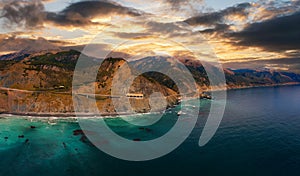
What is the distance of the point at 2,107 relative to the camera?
19450 cm

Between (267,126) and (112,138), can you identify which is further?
(267,126)

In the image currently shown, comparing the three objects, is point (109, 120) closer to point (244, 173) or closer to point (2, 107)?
point (2, 107)

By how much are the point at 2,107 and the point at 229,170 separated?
196 metres

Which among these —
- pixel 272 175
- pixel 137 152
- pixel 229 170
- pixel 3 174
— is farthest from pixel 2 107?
pixel 272 175

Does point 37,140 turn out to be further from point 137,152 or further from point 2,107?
point 2,107

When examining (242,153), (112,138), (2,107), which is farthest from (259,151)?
(2,107)

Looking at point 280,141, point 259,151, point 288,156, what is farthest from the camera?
point 280,141

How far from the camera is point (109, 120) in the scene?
17700cm

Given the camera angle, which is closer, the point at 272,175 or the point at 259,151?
the point at 272,175

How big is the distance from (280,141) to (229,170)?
160ft

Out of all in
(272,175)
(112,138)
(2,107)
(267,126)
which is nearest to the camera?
(272,175)

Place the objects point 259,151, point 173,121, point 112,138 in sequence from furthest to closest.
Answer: point 173,121 < point 112,138 < point 259,151

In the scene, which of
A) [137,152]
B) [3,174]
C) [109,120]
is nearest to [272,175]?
[137,152]

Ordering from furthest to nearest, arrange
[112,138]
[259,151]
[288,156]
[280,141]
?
[112,138], [280,141], [259,151], [288,156]
